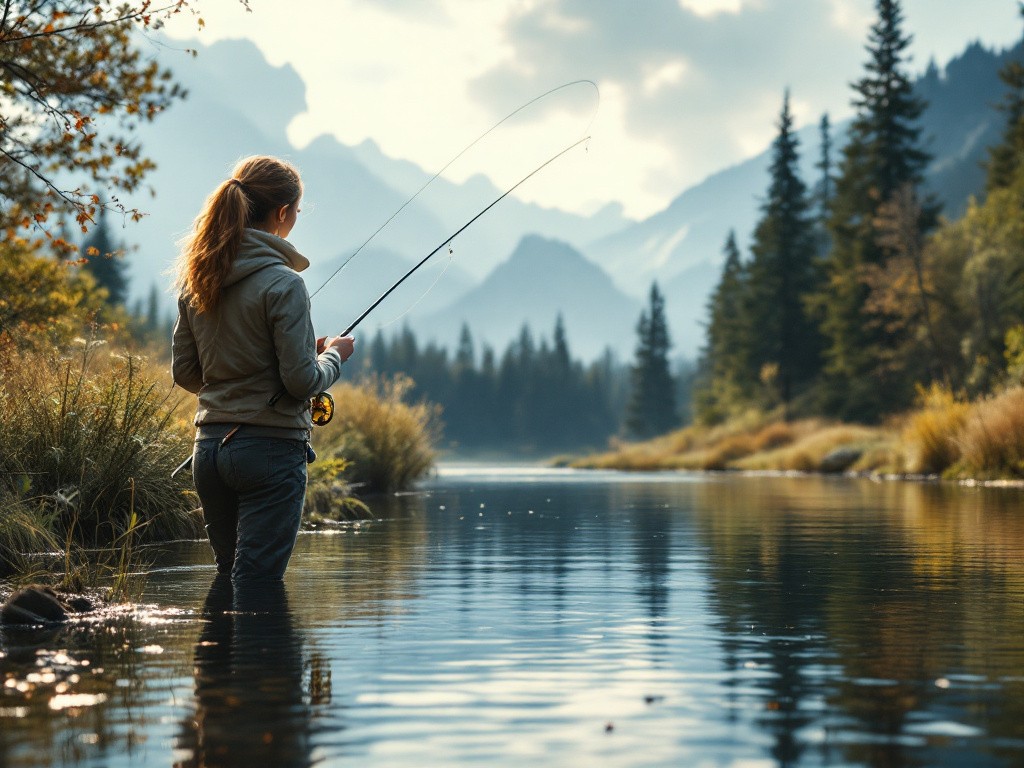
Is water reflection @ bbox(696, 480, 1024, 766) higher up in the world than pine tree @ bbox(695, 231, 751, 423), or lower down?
lower down

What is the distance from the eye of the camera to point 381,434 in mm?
23297

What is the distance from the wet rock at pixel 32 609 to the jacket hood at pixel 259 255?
1629 mm

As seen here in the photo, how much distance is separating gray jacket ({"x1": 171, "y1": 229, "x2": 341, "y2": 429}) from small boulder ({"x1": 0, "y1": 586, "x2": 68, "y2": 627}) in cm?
113

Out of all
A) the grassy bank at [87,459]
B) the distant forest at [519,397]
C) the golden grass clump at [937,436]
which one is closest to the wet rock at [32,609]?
the grassy bank at [87,459]

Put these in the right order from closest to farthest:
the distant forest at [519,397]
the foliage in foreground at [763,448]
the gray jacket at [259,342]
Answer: the gray jacket at [259,342] → the foliage in foreground at [763,448] → the distant forest at [519,397]

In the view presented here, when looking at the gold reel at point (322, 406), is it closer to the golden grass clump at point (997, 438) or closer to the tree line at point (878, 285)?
the golden grass clump at point (997, 438)

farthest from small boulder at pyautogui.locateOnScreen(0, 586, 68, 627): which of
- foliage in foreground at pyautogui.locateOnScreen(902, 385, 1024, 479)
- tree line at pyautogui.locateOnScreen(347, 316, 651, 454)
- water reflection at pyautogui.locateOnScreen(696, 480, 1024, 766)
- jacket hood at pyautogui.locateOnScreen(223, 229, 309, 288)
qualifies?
tree line at pyautogui.locateOnScreen(347, 316, 651, 454)

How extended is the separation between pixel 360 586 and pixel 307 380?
73.0 inches

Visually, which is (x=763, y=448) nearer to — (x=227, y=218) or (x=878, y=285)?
(x=878, y=285)

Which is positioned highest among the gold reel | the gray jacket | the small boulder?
the gray jacket

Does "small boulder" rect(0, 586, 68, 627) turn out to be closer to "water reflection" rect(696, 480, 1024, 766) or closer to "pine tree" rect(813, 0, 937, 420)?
"water reflection" rect(696, 480, 1024, 766)

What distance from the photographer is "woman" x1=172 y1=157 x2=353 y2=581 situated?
6531mm

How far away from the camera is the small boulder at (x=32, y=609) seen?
598cm

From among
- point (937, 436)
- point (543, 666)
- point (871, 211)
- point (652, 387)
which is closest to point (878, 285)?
point (871, 211)
